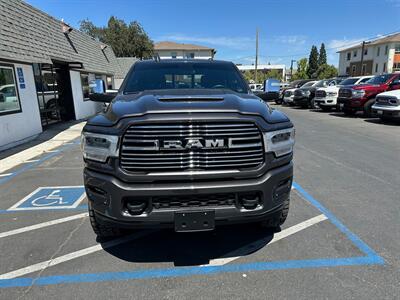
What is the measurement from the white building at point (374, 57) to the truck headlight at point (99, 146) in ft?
201

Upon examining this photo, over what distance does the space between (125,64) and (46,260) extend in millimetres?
38009

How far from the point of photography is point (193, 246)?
131 inches

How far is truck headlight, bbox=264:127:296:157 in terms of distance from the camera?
8.72ft

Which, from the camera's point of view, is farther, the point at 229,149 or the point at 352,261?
the point at 352,261

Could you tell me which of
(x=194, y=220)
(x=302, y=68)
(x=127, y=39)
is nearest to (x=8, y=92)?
(x=194, y=220)

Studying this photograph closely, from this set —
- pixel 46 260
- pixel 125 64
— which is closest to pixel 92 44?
pixel 125 64

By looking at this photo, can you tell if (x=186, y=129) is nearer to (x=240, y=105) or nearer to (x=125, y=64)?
(x=240, y=105)

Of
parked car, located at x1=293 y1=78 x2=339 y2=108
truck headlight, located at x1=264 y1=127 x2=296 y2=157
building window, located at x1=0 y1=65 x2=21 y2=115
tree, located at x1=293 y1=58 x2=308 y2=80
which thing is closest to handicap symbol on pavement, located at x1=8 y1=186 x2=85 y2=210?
truck headlight, located at x1=264 y1=127 x2=296 y2=157

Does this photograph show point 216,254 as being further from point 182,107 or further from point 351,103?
point 351,103

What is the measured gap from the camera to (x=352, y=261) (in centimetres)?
298

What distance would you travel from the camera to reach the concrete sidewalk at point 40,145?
7328mm

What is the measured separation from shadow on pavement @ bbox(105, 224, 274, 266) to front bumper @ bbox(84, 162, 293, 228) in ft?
2.19

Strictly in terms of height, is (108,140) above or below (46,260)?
above

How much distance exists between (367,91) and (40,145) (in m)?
14.1
